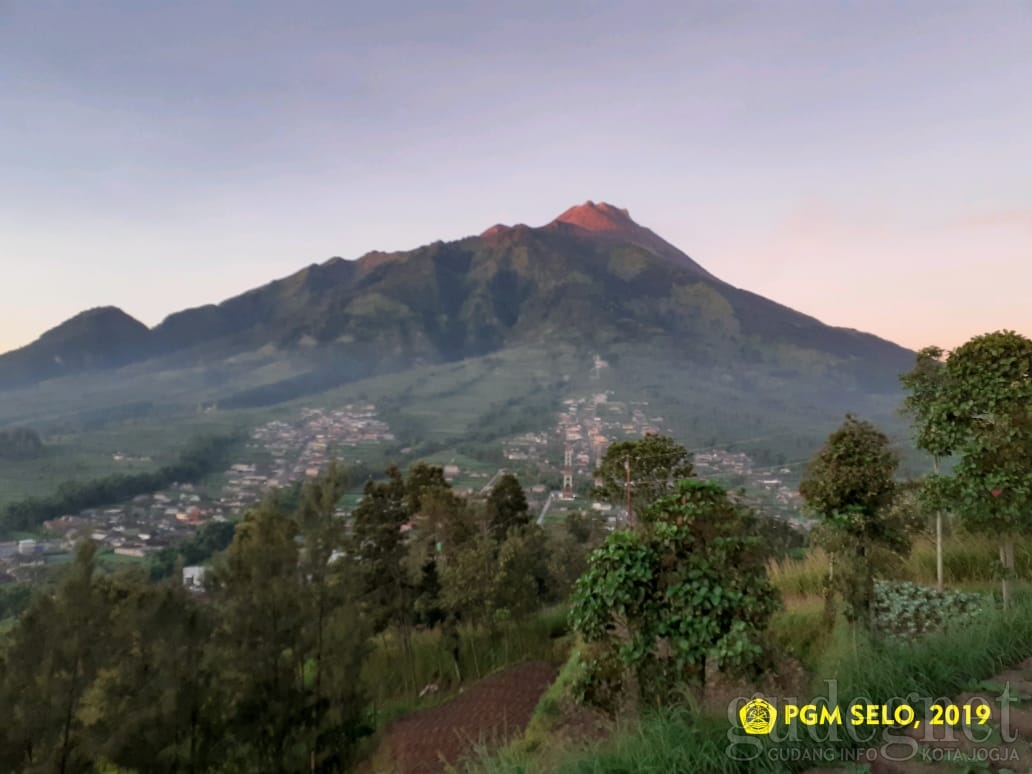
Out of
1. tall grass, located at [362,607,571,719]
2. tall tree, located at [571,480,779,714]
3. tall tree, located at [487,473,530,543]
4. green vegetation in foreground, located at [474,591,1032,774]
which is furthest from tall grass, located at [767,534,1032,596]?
tall tree, located at [487,473,530,543]

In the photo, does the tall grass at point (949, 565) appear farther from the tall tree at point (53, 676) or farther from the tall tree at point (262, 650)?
the tall tree at point (53, 676)

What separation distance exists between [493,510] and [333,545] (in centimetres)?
760

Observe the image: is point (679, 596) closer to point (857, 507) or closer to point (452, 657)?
point (857, 507)

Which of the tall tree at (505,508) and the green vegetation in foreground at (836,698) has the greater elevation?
the green vegetation in foreground at (836,698)

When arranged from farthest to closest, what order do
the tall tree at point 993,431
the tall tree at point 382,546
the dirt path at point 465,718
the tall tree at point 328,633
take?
the tall tree at point 382,546, the tall tree at point 328,633, the dirt path at point 465,718, the tall tree at point 993,431

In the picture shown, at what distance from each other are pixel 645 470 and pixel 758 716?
10.1m

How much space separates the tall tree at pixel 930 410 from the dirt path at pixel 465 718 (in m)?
7.78

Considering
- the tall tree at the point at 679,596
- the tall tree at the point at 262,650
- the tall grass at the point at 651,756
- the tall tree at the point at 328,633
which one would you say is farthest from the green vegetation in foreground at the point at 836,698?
the tall tree at the point at 328,633

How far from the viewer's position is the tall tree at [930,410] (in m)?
6.45

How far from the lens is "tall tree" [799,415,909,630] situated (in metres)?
6.45

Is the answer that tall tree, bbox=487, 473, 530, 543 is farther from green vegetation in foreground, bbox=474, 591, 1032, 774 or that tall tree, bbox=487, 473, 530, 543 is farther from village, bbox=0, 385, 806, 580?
green vegetation in foreground, bbox=474, 591, 1032, 774

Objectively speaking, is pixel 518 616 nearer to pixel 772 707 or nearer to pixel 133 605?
pixel 133 605

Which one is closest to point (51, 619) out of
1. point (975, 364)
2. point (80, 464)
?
point (975, 364)

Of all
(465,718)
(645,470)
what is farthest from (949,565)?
(465,718)
